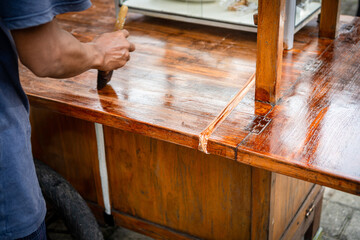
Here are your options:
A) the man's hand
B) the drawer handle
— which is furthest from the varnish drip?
the drawer handle

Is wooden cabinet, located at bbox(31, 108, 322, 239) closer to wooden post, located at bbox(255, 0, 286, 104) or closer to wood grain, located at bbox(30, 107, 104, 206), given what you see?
wood grain, located at bbox(30, 107, 104, 206)

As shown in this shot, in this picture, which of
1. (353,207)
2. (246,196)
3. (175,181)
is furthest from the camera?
(353,207)

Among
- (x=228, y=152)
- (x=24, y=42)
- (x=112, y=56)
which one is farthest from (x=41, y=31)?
(x=228, y=152)

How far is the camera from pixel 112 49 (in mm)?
1427

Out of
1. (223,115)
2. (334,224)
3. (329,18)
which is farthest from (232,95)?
(334,224)

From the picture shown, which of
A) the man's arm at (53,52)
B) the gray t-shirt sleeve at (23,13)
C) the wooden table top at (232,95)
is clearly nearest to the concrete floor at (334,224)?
the wooden table top at (232,95)

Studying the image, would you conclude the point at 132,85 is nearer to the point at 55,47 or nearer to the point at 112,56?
the point at 112,56

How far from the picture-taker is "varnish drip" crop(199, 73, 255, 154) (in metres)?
1.32

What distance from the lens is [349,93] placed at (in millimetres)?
1501

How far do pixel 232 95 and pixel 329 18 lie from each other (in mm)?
701

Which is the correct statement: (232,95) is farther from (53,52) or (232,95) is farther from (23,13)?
(23,13)

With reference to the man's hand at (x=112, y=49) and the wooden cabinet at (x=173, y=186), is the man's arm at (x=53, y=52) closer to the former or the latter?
the man's hand at (x=112, y=49)

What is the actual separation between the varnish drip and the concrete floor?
1.21 m

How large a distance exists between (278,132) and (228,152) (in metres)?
0.17
